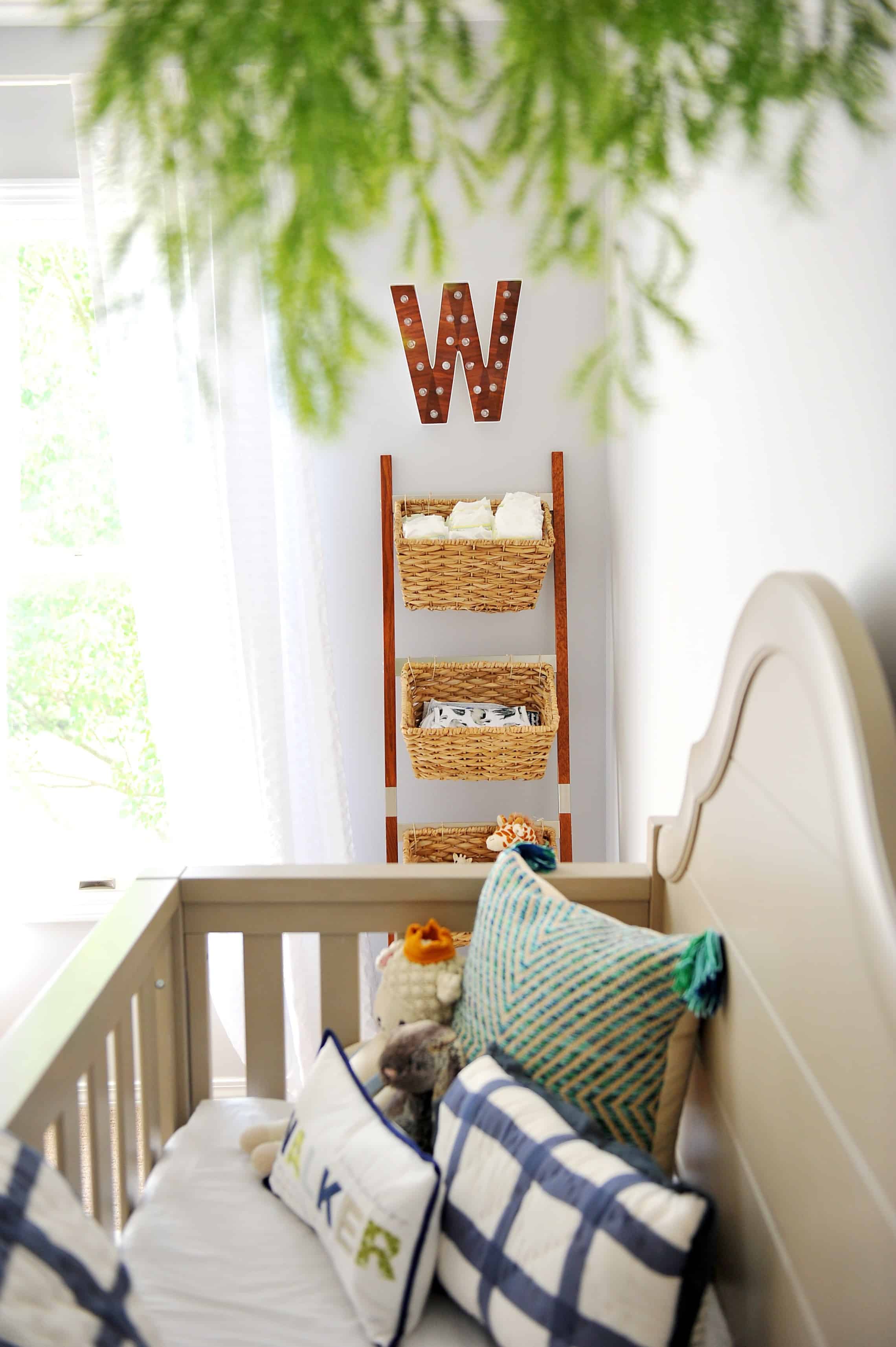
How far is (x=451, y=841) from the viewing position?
2355 mm

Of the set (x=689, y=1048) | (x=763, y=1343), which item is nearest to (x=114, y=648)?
(x=689, y=1048)

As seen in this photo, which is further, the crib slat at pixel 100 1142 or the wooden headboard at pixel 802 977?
the crib slat at pixel 100 1142

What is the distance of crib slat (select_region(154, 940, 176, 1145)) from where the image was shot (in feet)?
4.72

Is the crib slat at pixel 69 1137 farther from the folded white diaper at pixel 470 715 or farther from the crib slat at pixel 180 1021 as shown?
the folded white diaper at pixel 470 715

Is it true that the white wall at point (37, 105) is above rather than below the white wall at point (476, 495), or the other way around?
above

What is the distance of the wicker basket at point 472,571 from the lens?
2213 millimetres

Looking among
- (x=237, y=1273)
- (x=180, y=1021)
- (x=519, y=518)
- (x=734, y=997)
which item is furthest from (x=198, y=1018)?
(x=519, y=518)

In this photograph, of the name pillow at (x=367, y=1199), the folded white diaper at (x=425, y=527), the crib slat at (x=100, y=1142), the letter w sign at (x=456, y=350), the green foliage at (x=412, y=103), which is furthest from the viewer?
the letter w sign at (x=456, y=350)

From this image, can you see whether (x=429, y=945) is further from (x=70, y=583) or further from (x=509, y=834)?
(x=70, y=583)

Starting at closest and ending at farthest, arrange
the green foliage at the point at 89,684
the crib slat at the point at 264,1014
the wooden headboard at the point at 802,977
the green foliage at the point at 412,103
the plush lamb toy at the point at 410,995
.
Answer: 1. the green foliage at the point at 412,103
2. the wooden headboard at the point at 802,977
3. the plush lamb toy at the point at 410,995
4. the crib slat at the point at 264,1014
5. the green foliage at the point at 89,684

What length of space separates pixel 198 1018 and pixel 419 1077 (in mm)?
424

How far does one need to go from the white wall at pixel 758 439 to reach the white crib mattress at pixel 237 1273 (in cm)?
73

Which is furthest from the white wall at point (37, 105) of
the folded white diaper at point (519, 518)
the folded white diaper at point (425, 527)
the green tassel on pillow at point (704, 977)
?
the green tassel on pillow at point (704, 977)

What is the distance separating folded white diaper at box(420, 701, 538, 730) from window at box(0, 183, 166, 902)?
0.75 meters
